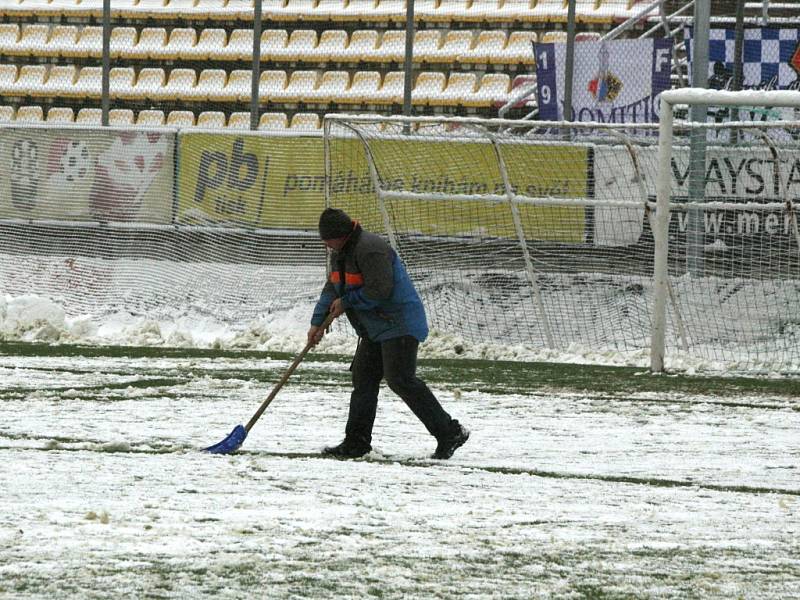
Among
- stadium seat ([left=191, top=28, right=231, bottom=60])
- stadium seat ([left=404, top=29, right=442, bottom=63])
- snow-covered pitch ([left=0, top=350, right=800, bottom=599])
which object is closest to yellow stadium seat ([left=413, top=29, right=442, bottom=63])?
stadium seat ([left=404, top=29, right=442, bottom=63])

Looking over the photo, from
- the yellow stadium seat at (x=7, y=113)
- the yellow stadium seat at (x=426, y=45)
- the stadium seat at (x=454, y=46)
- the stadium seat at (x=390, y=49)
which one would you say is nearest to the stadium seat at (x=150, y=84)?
the yellow stadium seat at (x=7, y=113)

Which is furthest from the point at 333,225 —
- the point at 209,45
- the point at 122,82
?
the point at 209,45

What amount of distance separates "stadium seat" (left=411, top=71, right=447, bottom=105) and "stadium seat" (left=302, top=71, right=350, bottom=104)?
3.56 ft

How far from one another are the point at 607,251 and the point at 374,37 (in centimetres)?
950

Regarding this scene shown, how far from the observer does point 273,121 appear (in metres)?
21.8

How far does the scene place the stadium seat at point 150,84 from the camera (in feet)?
75.4

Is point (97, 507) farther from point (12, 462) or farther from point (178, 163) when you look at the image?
point (178, 163)

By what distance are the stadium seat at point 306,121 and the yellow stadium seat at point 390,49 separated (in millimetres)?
1479

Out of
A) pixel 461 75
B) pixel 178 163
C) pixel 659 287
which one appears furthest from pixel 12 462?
pixel 461 75

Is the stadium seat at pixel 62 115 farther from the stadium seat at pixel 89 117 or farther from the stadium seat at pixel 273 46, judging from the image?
the stadium seat at pixel 273 46

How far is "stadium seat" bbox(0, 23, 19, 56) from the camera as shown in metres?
24.5

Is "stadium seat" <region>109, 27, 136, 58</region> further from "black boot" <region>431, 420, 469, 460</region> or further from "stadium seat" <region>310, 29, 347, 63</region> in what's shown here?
"black boot" <region>431, 420, 469, 460</region>

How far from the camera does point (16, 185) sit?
56.5 ft

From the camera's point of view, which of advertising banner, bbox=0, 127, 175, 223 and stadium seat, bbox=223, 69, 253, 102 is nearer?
advertising banner, bbox=0, 127, 175, 223
